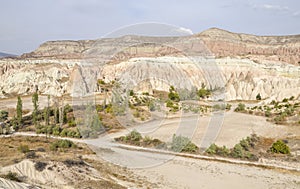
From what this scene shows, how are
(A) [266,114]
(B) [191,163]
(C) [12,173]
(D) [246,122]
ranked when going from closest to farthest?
(C) [12,173] → (B) [191,163] → (D) [246,122] → (A) [266,114]

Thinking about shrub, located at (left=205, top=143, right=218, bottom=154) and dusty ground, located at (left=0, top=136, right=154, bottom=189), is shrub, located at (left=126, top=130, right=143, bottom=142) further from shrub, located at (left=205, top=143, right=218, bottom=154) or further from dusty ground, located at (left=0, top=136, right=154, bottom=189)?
shrub, located at (left=205, top=143, right=218, bottom=154)

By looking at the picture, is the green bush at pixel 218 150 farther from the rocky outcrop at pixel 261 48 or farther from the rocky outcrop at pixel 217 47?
the rocky outcrop at pixel 261 48

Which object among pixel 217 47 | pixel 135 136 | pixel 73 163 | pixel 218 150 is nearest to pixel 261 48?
pixel 217 47

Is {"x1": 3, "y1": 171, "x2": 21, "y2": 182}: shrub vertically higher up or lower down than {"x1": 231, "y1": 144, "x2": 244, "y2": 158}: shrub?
higher up

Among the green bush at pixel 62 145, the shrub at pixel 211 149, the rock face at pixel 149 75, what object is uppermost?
the rock face at pixel 149 75

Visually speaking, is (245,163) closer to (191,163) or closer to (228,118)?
(191,163)

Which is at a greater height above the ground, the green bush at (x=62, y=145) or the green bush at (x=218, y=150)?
the green bush at (x=62, y=145)

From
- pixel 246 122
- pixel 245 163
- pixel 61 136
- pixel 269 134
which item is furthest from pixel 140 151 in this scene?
pixel 246 122

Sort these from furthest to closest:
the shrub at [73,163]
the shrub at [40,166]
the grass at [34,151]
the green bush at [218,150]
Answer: the green bush at [218,150] < the grass at [34,151] < the shrub at [73,163] < the shrub at [40,166]

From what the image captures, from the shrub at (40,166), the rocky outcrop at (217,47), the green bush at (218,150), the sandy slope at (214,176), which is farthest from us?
the green bush at (218,150)

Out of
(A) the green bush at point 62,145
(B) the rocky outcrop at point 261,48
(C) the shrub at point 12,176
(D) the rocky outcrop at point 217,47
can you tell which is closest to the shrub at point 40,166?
(C) the shrub at point 12,176

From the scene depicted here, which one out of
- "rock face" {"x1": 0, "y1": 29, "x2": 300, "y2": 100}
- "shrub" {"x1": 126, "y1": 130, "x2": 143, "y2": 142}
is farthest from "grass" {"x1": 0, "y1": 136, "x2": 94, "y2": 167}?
"rock face" {"x1": 0, "y1": 29, "x2": 300, "y2": 100}
